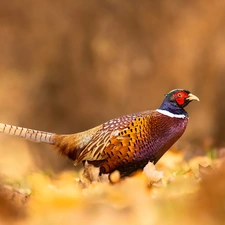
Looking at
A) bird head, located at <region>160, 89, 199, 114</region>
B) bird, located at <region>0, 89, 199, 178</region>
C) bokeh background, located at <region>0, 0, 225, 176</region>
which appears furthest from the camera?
bokeh background, located at <region>0, 0, 225, 176</region>

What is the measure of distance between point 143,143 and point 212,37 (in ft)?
10.2

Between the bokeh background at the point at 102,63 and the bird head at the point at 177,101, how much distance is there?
2.62 metres

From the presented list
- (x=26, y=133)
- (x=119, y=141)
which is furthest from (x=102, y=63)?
(x=119, y=141)

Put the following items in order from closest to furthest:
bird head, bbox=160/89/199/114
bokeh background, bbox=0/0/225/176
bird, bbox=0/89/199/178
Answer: bird, bbox=0/89/199/178, bird head, bbox=160/89/199/114, bokeh background, bbox=0/0/225/176

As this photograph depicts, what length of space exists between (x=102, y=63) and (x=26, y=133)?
2749 mm

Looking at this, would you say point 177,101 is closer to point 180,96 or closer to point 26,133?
point 180,96

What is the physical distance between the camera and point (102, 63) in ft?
17.4

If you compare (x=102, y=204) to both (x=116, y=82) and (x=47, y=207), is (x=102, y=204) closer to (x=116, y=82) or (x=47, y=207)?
(x=47, y=207)

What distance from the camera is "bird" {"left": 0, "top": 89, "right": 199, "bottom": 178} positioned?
244 centimetres

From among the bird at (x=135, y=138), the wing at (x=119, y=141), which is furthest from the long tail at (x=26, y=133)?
the wing at (x=119, y=141)

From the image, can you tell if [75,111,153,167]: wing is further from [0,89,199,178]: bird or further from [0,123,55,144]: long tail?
[0,123,55,144]: long tail

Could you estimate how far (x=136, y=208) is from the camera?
0.86 m

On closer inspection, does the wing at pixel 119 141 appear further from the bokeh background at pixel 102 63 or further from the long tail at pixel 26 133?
the bokeh background at pixel 102 63

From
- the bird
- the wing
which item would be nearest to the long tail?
the bird
